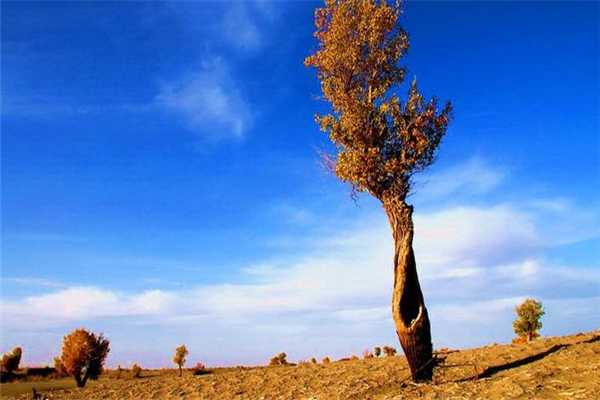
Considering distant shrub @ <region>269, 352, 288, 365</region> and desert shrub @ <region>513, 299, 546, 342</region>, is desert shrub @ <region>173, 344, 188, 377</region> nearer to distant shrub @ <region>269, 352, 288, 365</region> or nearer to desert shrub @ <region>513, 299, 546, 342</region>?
distant shrub @ <region>269, 352, 288, 365</region>

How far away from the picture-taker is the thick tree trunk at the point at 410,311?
1664cm

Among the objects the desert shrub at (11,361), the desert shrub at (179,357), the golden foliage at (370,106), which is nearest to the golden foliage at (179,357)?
the desert shrub at (179,357)

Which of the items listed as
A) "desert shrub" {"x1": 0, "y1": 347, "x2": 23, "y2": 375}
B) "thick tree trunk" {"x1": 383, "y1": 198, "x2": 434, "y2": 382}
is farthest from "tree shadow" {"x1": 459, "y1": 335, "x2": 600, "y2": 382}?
"desert shrub" {"x1": 0, "y1": 347, "x2": 23, "y2": 375}

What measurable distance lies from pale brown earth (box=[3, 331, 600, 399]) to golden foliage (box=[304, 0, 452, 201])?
7135mm

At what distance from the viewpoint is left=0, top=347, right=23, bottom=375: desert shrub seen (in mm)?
49600

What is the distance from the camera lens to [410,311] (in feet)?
55.6

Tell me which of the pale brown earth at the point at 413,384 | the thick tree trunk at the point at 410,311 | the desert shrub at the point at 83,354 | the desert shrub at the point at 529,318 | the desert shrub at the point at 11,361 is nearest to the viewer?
the pale brown earth at the point at 413,384

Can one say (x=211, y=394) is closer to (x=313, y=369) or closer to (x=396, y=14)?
(x=313, y=369)

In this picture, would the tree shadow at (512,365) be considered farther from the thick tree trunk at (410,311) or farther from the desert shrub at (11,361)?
the desert shrub at (11,361)

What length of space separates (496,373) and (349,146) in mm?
10263

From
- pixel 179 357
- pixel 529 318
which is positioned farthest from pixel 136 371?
pixel 529 318

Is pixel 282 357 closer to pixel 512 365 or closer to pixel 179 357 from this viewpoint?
pixel 179 357

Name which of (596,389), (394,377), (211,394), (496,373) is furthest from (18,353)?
(596,389)

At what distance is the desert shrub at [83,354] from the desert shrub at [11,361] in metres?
22.4
